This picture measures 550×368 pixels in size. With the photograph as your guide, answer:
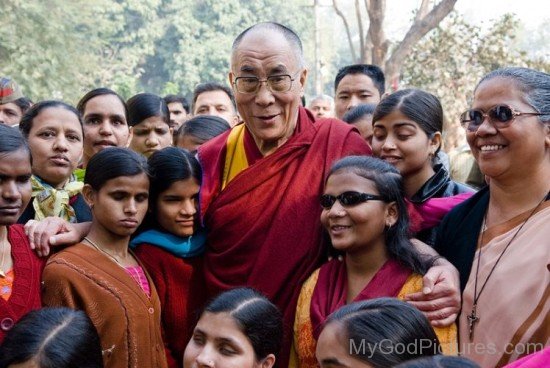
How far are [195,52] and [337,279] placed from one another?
2802 cm

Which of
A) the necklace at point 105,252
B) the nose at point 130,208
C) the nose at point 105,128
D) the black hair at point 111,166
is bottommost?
the necklace at point 105,252

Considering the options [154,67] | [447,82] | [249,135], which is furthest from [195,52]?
[249,135]

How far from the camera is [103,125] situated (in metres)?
4.29

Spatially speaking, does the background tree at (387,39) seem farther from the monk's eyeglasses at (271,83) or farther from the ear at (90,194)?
the ear at (90,194)

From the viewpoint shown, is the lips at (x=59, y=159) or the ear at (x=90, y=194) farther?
the lips at (x=59, y=159)

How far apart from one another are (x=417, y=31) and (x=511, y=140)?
9.44 m

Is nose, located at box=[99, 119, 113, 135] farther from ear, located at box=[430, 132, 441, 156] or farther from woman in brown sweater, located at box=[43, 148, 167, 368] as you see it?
ear, located at box=[430, 132, 441, 156]

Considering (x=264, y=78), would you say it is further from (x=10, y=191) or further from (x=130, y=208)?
(x=10, y=191)

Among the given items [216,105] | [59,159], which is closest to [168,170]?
[59,159]

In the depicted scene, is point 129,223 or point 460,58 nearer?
point 129,223

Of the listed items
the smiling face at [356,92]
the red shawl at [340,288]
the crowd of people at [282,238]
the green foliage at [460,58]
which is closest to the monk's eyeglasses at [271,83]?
the crowd of people at [282,238]

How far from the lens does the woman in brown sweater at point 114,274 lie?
305 cm

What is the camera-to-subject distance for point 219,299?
118 inches

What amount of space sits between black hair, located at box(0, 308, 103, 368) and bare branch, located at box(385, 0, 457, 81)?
9.73m
